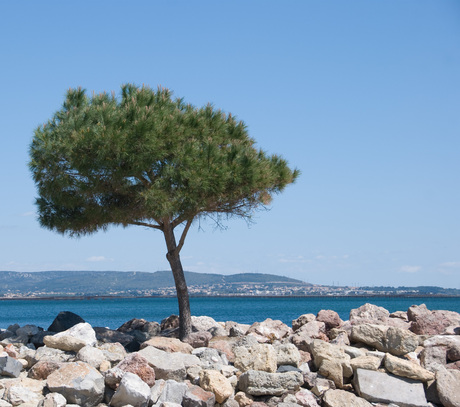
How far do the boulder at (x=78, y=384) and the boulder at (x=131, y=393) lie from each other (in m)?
0.33

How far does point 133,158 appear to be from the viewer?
14.0 m

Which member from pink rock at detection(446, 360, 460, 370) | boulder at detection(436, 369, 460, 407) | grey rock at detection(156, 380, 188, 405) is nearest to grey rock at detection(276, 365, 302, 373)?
grey rock at detection(156, 380, 188, 405)

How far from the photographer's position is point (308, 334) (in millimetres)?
14461

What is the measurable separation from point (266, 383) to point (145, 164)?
5.83 meters

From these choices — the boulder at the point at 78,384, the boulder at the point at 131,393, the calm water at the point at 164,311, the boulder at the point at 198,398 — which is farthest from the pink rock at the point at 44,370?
the calm water at the point at 164,311

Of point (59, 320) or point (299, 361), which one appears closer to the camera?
point (299, 361)

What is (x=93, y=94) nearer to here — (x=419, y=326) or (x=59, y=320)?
(x=59, y=320)

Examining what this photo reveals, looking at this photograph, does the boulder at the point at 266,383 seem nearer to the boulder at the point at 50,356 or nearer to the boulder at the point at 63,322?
the boulder at the point at 50,356

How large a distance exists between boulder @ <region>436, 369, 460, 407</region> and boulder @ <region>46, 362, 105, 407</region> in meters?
6.04

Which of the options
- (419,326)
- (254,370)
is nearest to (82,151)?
(254,370)

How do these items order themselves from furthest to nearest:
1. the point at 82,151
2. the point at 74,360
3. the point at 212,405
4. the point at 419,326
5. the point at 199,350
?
the point at 419,326 < the point at 82,151 < the point at 199,350 < the point at 74,360 < the point at 212,405

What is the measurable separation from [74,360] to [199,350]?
106 inches

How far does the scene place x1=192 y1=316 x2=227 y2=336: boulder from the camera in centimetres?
1587

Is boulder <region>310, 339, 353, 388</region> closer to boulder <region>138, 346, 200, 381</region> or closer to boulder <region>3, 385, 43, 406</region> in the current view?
boulder <region>138, 346, 200, 381</region>
